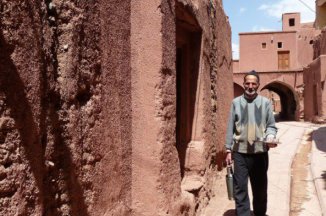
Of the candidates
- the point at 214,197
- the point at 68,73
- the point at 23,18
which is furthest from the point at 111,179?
the point at 214,197

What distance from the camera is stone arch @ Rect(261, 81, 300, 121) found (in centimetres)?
2746

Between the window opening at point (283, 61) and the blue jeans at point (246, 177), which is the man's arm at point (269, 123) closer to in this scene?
the blue jeans at point (246, 177)

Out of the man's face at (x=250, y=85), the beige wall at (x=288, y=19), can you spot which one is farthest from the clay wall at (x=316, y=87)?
the beige wall at (x=288, y=19)

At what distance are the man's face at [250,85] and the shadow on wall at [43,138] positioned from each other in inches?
91.8

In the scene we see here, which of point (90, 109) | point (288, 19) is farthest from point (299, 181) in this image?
point (288, 19)

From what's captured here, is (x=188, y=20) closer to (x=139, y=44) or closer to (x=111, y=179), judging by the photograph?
(x=139, y=44)

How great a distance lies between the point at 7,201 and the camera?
1.77 meters

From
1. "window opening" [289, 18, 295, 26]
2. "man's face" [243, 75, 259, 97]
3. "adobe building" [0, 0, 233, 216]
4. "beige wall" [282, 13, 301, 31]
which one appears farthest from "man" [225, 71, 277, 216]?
"window opening" [289, 18, 295, 26]

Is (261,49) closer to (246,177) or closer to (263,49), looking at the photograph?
(263,49)

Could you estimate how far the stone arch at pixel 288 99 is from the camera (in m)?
27.5

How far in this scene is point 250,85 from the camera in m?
4.23

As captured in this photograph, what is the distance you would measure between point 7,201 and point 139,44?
2.11 m

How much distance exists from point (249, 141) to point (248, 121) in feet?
0.72

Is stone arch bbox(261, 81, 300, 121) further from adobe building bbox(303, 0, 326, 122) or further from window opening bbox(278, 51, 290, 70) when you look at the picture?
adobe building bbox(303, 0, 326, 122)
